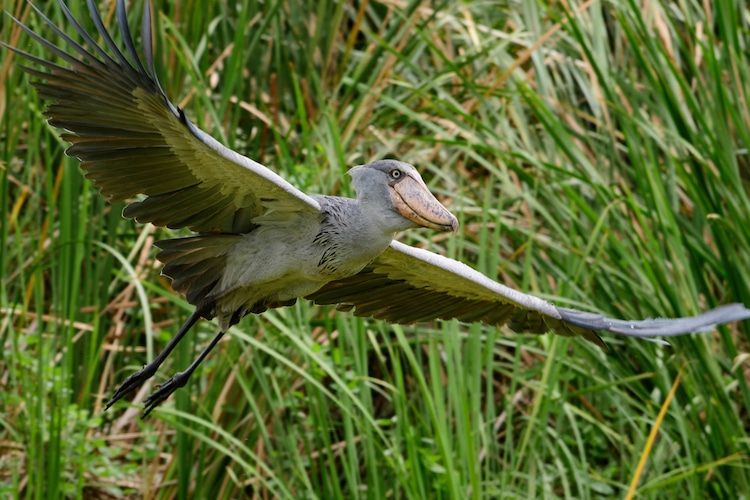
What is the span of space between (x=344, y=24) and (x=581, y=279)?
2.25 meters

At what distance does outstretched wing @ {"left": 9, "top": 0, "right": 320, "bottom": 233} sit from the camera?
3.22 meters

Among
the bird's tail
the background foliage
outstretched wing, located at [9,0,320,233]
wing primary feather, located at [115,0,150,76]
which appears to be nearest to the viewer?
wing primary feather, located at [115,0,150,76]

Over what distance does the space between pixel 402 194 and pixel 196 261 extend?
0.78 metres

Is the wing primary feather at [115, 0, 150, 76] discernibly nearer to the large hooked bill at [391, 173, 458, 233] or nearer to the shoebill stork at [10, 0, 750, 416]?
the shoebill stork at [10, 0, 750, 416]

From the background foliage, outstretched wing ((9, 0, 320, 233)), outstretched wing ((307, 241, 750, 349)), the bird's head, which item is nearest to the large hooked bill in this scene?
the bird's head

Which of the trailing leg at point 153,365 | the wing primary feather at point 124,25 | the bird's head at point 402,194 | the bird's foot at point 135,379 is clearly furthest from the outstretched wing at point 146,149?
the bird's foot at point 135,379

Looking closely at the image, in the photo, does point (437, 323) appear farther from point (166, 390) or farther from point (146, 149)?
point (146, 149)

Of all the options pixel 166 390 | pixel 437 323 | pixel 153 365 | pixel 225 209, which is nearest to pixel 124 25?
pixel 225 209

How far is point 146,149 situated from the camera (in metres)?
3.47

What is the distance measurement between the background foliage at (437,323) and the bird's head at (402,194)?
2.23 feet

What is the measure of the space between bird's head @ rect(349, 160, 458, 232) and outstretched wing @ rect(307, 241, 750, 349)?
1.18ft

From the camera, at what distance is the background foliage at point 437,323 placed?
14.6 feet

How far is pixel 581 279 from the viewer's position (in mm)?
5203

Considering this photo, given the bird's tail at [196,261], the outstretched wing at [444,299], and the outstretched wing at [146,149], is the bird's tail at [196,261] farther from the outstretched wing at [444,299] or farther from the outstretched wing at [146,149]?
the outstretched wing at [444,299]
